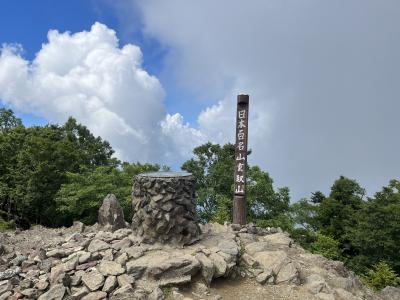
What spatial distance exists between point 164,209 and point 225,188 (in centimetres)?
1617

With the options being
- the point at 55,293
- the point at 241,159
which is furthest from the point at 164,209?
the point at 241,159

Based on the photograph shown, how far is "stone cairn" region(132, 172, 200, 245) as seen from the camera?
36.0 feet

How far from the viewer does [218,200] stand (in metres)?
24.8

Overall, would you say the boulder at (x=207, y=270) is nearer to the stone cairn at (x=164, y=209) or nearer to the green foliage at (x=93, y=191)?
the stone cairn at (x=164, y=209)

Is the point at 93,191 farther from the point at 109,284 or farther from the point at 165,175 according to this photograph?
the point at 109,284

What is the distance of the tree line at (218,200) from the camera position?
24047 mm

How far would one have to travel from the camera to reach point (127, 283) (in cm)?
934

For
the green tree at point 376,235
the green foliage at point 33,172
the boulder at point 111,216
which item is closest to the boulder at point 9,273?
the boulder at point 111,216

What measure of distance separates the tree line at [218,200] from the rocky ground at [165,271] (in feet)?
28.8

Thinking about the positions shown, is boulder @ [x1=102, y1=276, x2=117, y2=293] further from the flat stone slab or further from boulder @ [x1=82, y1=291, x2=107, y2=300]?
the flat stone slab

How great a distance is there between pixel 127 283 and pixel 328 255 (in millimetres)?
17879

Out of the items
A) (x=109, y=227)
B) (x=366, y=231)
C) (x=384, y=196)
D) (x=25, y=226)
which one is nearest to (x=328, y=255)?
(x=366, y=231)

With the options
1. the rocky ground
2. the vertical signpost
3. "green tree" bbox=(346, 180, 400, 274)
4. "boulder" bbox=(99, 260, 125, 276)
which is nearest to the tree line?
"green tree" bbox=(346, 180, 400, 274)

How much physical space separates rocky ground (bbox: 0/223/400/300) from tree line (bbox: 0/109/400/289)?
28.8 ft
